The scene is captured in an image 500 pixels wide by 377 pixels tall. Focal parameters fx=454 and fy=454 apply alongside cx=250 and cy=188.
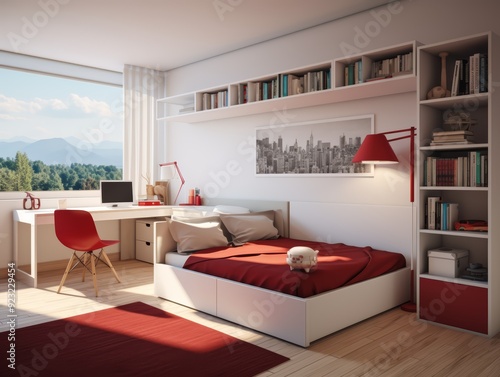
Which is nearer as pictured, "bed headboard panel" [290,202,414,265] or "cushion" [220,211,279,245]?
"bed headboard panel" [290,202,414,265]

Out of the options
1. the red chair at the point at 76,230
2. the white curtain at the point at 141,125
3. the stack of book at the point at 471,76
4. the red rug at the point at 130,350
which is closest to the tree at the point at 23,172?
the white curtain at the point at 141,125

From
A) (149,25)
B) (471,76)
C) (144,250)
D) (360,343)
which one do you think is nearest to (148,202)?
(144,250)

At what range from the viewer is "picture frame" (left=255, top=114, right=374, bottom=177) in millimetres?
4422

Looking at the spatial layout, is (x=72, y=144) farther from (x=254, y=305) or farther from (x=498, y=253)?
(x=498, y=253)

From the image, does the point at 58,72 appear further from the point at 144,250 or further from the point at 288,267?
the point at 288,267

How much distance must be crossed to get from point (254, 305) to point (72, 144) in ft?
12.4

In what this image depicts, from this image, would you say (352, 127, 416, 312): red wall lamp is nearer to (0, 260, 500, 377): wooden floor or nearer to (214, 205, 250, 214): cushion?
(0, 260, 500, 377): wooden floor

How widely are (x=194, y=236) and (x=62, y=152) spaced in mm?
2691

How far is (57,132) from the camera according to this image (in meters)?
5.79

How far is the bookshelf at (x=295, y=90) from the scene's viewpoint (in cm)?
386

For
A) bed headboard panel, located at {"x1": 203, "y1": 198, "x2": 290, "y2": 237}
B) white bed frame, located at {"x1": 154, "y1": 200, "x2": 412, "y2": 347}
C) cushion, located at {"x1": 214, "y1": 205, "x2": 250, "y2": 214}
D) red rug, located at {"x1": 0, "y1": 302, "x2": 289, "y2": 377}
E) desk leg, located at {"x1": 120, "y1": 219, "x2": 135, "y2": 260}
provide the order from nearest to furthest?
red rug, located at {"x1": 0, "y1": 302, "x2": 289, "y2": 377}, white bed frame, located at {"x1": 154, "y1": 200, "x2": 412, "y2": 347}, bed headboard panel, located at {"x1": 203, "y1": 198, "x2": 290, "y2": 237}, cushion, located at {"x1": 214, "y1": 205, "x2": 250, "y2": 214}, desk leg, located at {"x1": 120, "y1": 219, "x2": 135, "y2": 260}

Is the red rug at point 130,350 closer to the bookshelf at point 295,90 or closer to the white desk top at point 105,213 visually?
the white desk top at point 105,213

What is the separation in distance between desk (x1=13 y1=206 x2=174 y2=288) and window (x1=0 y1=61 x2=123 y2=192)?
58cm

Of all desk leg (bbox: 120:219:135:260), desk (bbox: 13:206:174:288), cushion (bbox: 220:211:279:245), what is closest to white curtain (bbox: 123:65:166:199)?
desk leg (bbox: 120:219:135:260)
